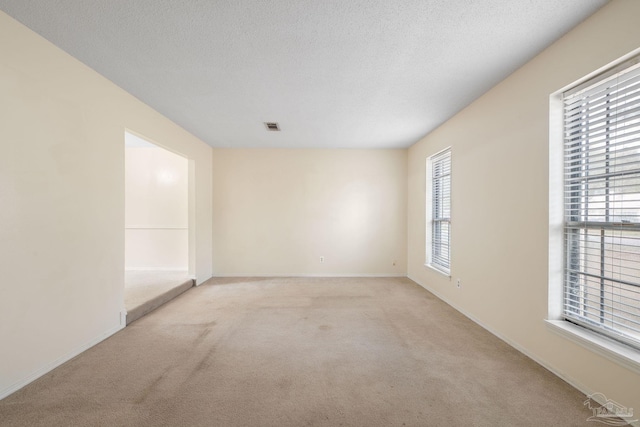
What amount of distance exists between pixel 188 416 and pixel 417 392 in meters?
1.49

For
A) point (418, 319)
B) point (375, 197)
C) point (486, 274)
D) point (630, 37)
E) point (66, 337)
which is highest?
point (630, 37)

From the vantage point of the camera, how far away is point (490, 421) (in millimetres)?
1601

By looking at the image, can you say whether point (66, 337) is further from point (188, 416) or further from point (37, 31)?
point (37, 31)

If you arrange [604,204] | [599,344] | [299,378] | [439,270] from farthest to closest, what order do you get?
[439,270], [299,378], [604,204], [599,344]

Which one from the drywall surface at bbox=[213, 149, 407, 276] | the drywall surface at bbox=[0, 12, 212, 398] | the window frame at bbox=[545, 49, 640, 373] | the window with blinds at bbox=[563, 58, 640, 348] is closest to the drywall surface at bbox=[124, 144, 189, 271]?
the drywall surface at bbox=[213, 149, 407, 276]

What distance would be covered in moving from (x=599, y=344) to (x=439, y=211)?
2.75 metres

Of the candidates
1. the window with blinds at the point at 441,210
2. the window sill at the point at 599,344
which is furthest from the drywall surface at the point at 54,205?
the window with blinds at the point at 441,210

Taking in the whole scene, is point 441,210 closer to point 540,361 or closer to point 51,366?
point 540,361

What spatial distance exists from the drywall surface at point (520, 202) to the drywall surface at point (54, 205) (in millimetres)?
3852

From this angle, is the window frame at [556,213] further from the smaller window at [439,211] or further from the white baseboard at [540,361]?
the smaller window at [439,211]

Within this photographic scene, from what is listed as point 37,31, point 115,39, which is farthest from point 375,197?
point 37,31

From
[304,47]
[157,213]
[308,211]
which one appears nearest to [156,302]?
[157,213]

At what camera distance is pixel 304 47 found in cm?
210

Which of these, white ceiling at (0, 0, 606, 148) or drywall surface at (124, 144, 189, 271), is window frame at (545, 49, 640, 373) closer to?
white ceiling at (0, 0, 606, 148)
